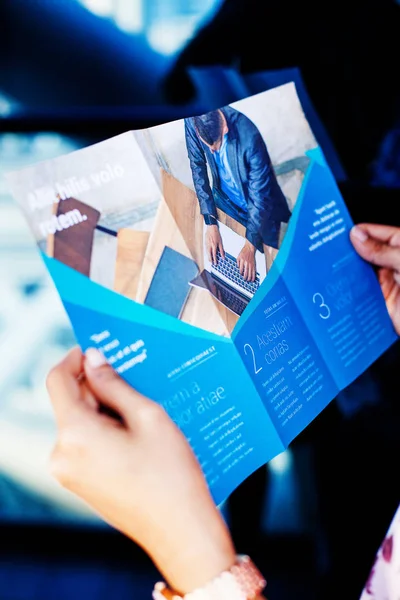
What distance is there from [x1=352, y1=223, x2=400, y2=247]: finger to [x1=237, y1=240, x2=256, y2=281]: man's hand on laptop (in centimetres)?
23

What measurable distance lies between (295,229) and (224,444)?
306 mm

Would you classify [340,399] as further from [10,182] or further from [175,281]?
[10,182]

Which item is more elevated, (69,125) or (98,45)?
(98,45)

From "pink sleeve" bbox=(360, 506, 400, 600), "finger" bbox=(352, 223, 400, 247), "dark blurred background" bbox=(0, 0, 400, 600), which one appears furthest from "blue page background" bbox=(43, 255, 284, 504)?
"dark blurred background" bbox=(0, 0, 400, 600)

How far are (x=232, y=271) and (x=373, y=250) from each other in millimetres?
281

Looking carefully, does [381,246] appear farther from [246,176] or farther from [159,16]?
[159,16]

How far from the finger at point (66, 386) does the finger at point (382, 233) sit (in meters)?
0.48

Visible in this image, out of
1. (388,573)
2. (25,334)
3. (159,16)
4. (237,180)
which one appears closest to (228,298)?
(237,180)

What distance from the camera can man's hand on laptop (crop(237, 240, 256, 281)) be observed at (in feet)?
1.97

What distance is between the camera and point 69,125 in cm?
94

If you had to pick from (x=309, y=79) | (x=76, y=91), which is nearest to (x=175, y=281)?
(x=309, y=79)

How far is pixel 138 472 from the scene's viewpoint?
454mm

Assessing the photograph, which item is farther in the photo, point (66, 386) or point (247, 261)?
point (247, 261)

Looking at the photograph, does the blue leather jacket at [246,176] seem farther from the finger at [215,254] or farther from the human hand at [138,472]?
the human hand at [138,472]
